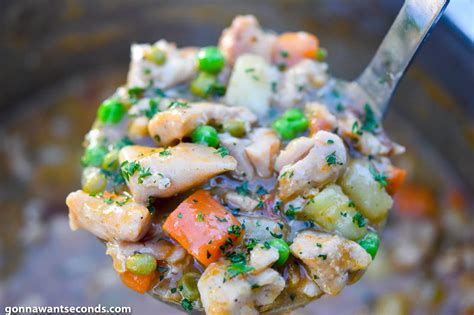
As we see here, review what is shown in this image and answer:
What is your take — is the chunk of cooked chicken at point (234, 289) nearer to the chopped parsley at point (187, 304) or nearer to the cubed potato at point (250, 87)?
the chopped parsley at point (187, 304)

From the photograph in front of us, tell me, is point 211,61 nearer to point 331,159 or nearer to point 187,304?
point 331,159

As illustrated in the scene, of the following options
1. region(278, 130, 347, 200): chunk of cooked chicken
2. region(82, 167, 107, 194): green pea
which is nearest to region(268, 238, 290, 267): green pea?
region(278, 130, 347, 200): chunk of cooked chicken

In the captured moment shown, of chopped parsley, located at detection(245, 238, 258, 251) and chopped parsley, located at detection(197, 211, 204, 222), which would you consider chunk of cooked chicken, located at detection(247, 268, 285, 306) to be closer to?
chopped parsley, located at detection(245, 238, 258, 251)

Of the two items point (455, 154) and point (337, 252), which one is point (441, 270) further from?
point (337, 252)

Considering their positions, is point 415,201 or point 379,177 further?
point 415,201

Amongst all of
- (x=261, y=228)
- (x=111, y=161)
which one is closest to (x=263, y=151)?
(x=261, y=228)

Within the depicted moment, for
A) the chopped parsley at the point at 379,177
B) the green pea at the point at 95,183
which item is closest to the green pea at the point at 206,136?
the green pea at the point at 95,183
